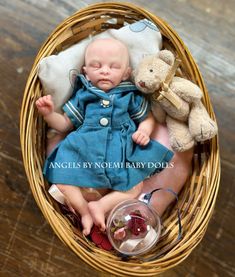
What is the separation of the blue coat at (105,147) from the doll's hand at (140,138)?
0.06 ft

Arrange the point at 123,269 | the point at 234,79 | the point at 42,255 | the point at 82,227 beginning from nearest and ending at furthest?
the point at 123,269, the point at 82,227, the point at 42,255, the point at 234,79

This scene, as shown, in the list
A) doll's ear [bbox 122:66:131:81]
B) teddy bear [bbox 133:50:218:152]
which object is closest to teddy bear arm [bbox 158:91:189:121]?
teddy bear [bbox 133:50:218:152]

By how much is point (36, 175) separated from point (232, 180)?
0.59 meters

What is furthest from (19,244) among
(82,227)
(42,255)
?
(82,227)

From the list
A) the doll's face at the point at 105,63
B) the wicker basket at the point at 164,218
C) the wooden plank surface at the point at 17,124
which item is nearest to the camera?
the wicker basket at the point at 164,218

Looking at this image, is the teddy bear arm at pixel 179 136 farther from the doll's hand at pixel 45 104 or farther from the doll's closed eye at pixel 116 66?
the doll's hand at pixel 45 104

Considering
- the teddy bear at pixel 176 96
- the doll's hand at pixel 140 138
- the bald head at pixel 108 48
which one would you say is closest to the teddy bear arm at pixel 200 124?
the teddy bear at pixel 176 96

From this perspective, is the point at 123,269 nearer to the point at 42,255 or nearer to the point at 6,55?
the point at 42,255

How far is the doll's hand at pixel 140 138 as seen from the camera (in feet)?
3.47

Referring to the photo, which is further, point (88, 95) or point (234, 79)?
point (234, 79)

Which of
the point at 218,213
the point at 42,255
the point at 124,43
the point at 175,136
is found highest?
the point at 124,43

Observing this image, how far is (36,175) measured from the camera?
1.00 metres

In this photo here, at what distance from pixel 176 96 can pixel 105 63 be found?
0.63 feet

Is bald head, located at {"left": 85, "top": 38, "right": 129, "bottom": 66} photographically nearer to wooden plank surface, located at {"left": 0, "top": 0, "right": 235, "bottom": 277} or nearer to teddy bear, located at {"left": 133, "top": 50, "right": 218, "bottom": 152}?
teddy bear, located at {"left": 133, "top": 50, "right": 218, "bottom": 152}
